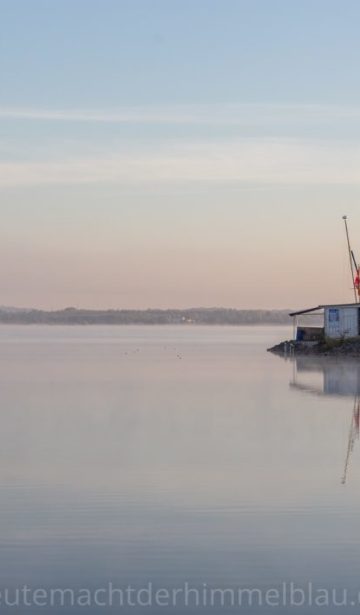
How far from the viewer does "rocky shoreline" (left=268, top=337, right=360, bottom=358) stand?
62188 mm

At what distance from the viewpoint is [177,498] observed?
14.8 meters

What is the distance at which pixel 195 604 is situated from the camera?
9758mm

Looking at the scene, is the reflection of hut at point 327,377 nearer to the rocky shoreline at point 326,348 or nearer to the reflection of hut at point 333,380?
the reflection of hut at point 333,380

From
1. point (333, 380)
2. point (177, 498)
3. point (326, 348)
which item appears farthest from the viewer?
point (326, 348)

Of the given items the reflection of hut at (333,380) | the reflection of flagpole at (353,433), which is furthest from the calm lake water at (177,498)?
the reflection of hut at (333,380)

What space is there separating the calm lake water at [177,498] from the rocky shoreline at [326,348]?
30787 millimetres

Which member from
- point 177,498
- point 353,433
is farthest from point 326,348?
point 177,498

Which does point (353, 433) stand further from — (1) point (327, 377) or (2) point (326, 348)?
(2) point (326, 348)

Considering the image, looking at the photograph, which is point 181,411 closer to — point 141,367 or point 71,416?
point 71,416

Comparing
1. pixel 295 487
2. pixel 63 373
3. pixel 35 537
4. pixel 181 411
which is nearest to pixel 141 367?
pixel 63 373

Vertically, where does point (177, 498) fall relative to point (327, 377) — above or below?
below

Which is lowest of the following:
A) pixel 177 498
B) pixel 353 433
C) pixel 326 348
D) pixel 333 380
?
pixel 177 498

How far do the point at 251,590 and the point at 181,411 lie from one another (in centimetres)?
1764

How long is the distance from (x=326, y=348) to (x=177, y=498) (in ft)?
167
